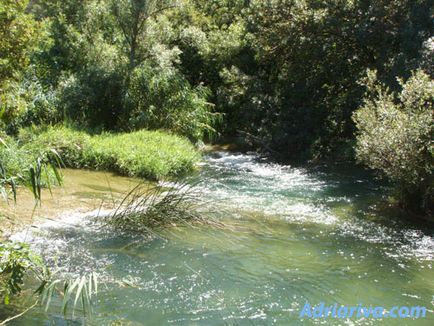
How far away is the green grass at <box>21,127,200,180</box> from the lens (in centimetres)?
1102

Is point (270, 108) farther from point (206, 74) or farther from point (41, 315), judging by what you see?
point (41, 315)

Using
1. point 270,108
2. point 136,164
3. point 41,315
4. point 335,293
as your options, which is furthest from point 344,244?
point 270,108

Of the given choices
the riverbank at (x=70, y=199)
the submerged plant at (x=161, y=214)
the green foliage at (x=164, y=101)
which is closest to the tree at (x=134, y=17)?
the green foliage at (x=164, y=101)

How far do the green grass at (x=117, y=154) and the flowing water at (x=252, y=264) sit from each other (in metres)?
2.09

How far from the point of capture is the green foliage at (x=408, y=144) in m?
8.52

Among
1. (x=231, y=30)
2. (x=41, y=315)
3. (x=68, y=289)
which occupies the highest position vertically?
(x=231, y=30)

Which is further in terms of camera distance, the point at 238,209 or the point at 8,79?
the point at 8,79

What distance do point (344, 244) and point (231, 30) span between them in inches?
487

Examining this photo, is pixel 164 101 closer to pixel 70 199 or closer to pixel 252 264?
pixel 70 199

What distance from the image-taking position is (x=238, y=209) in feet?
29.5

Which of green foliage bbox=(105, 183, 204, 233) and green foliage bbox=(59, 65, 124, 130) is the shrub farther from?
green foliage bbox=(105, 183, 204, 233)

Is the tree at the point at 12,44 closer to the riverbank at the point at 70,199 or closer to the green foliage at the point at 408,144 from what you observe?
the riverbank at the point at 70,199

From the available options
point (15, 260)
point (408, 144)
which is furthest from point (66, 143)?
point (15, 260)

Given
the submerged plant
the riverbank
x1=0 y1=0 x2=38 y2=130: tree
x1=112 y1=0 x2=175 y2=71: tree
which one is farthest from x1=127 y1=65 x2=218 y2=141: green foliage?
the submerged plant
